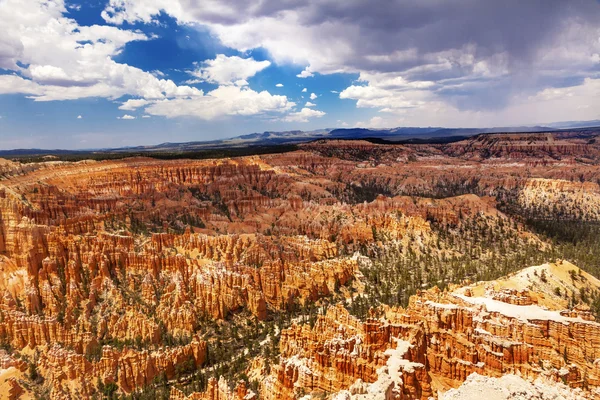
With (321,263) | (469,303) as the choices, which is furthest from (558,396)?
(321,263)

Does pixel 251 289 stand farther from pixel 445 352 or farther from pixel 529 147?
pixel 529 147

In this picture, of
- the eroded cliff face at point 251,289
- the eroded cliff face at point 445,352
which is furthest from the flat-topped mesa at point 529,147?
the eroded cliff face at point 445,352

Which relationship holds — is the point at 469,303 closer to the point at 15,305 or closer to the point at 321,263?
the point at 321,263

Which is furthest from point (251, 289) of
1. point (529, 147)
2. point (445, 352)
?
point (529, 147)

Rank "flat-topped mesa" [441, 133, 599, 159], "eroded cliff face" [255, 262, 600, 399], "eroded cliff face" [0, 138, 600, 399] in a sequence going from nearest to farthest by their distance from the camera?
1. "eroded cliff face" [255, 262, 600, 399]
2. "eroded cliff face" [0, 138, 600, 399]
3. "flat-topped mesa" [441, 133, 599, 159]

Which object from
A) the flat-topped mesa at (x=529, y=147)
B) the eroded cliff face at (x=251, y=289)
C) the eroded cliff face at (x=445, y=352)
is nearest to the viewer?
the eroded cliff face at (x=445, y=352)

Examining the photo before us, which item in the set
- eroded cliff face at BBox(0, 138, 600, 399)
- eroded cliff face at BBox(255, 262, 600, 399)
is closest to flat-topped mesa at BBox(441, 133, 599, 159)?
eroded cliff face at BBox(0, 138, 600, 399)

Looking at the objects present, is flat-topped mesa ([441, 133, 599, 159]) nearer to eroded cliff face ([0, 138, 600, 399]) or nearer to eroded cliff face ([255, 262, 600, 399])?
eroded cliff face ([0, 138, 600, 399])

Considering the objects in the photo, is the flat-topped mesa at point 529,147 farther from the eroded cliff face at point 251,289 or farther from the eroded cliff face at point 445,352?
the eroded cliff face at point 445,352

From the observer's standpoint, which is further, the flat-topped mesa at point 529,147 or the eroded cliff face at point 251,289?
the flat-topped mesa at point 529,147
